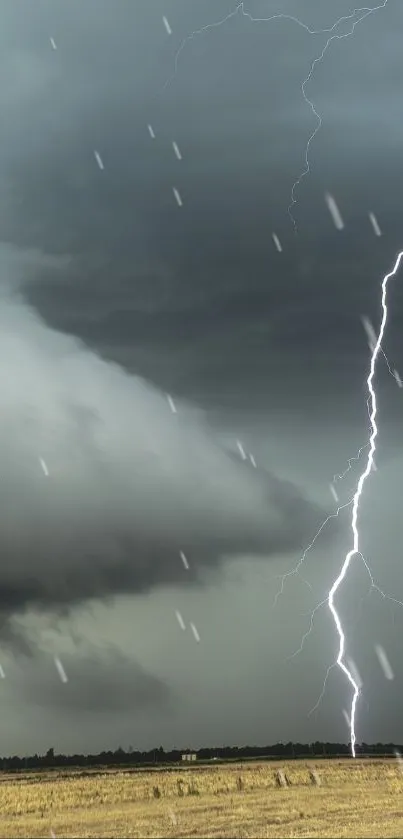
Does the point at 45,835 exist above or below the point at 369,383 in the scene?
below

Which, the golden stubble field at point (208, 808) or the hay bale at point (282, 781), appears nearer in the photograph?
the golden stubble field at point (208, 808)

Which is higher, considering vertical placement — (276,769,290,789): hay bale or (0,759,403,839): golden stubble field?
(0,759,403,839): golden stubble field

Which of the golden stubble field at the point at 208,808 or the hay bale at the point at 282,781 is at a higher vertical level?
the golden stubble field at the point at 208,808

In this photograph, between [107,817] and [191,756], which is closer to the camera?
[107,817]

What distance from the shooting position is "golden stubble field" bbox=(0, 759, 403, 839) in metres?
20.7

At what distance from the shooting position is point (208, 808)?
25.9 metres

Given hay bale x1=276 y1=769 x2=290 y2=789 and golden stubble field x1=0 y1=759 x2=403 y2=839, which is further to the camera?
hay bale x1=276 y1=769 x2=290 y2=789

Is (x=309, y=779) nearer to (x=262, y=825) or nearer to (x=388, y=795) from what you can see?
(x=388, y=795)

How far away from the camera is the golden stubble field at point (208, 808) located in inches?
813

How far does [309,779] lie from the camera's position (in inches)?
1560

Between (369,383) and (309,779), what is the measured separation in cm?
2176

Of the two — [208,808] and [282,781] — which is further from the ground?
[208,808]

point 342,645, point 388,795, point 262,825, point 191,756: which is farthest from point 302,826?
point 191,756

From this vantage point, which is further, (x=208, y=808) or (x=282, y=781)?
(x=282, y=781)
